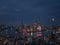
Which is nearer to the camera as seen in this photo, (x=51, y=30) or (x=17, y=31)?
(x=17, y=31)

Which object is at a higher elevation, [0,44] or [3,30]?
[3,30]

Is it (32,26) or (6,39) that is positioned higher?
(32,26)

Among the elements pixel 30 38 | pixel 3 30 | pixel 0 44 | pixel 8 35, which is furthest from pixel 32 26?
pixel 0 44

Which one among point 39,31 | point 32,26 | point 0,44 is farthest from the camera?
point 32,26


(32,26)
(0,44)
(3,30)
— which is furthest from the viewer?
(32,26)

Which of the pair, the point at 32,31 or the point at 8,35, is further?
the point at 32,31

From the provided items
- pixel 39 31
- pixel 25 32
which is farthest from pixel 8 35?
pixel 39 31

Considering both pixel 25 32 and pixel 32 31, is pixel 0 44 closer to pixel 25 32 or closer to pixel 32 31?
pixel 25 32

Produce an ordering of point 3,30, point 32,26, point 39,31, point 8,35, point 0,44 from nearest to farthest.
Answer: point 0,44 < point 3,30 < point 8,35 < point 39,31 < point 32,26

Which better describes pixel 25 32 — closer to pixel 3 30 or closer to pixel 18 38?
pixel 18 38
